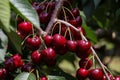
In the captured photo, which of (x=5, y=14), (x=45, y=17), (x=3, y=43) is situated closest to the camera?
(x=5, y=14)

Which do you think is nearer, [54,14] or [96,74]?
[96,74]

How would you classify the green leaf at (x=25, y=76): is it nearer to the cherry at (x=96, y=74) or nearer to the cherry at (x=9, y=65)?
the cherry at (x=9, y=65)

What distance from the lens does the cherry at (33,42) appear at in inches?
68.9

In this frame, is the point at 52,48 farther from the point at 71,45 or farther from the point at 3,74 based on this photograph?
the point at 3,74

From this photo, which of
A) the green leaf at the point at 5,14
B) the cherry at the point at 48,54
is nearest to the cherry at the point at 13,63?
the cherry at the point at 48,54

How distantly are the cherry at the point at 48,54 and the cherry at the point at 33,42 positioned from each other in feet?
0.16

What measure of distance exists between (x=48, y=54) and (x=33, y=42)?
0.11 metres

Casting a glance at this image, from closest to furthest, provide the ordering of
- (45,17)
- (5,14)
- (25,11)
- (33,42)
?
(5,14) → (25,11) → (33,42) → (45,17)

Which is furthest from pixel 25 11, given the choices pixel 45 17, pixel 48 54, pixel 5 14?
pixel 45 17

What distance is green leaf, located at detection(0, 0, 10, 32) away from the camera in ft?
4.39

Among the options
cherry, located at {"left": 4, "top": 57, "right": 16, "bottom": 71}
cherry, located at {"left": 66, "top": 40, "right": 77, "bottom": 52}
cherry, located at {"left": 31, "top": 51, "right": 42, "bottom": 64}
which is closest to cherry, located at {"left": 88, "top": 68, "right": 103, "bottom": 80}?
cherry, located at {"left": 66, "top": 40, "right": 77, "bottom": 52}

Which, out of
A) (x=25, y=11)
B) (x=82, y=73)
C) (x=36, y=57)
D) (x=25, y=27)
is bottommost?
(x=82, y=73)

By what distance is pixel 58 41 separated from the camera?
1.68 metres

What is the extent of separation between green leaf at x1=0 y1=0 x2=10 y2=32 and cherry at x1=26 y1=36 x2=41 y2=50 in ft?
1.13
